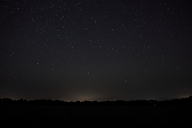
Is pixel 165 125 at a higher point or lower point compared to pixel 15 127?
lower

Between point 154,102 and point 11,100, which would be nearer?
Result: point 154,102

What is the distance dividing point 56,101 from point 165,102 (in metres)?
13.2

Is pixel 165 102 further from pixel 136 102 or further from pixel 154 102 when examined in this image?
pixel 136 102

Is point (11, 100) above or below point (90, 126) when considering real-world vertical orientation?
above

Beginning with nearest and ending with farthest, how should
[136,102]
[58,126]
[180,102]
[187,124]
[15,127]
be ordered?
[15,127], [58,126], [187,124], [180,102], [136,102]

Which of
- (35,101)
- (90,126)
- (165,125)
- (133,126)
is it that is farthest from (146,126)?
(35,101)

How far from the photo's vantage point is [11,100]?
58.7 feet

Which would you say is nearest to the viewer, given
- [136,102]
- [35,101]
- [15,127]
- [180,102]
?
[15,127]

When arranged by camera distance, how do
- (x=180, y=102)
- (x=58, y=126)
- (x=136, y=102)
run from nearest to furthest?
1. (x=58, y=126)
2. (x=180, y=102)
3. (x=136, y=102)

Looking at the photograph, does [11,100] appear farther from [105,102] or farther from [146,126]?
[146,126]

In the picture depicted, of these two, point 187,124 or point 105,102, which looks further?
point 105,102

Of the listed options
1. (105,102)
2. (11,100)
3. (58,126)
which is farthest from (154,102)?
(11,100)

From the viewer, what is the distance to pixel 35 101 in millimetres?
17891

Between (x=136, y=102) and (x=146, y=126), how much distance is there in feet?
36.6
